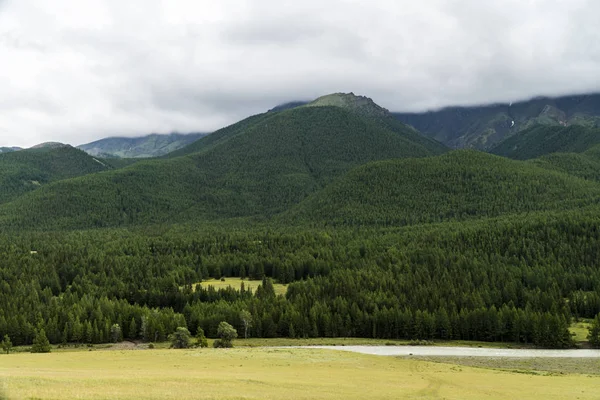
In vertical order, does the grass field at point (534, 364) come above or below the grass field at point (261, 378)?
below

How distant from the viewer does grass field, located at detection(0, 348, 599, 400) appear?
2323 inches

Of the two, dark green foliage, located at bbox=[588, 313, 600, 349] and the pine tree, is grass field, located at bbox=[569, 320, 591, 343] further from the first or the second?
the pine tree

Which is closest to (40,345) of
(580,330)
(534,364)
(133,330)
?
(133,330)

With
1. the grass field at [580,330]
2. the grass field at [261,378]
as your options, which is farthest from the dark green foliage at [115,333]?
the grass field at [580,330]

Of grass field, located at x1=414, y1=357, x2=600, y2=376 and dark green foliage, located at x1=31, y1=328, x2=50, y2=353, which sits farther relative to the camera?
dark green foliage, located at x1=31, y1=328, x2=50, y2=353

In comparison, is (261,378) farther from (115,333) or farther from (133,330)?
(133,330)

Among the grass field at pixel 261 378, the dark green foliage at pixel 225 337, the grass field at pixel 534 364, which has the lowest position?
the grass field at pixel 534 364

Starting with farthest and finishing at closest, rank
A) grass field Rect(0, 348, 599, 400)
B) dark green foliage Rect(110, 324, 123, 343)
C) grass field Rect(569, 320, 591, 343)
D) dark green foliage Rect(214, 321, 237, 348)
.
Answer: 1. dark green foliage Rect(110, 324, 123, 343)
2. grass field Rect(569, 320, 591, 343)
3. dark green foliage Rect(214, 321, 237, 348)
4. grass field Rect(0, 348, 599, 400)

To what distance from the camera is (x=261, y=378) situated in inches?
3004

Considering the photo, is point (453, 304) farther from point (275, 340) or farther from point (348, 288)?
point (275, 340)

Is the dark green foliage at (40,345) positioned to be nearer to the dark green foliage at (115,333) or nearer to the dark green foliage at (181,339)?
the dark green foliage at (115,333)

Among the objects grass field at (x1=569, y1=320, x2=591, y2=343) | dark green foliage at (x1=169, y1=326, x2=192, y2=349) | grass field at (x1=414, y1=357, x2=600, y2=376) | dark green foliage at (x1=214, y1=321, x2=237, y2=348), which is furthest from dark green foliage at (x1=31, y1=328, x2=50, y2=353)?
grass field at (x1=569, y1=320, x2=591, y2=343)

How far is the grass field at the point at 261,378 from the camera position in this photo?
194ft

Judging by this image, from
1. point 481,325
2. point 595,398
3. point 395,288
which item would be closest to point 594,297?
point 481,325
